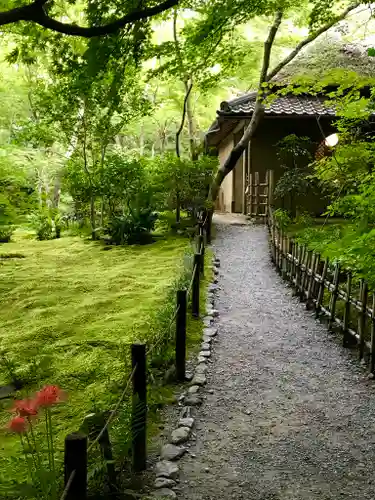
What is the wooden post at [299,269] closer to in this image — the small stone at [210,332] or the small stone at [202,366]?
the small stone at [210,332]

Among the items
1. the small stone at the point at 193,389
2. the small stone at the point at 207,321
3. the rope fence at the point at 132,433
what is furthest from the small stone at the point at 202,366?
the small stone at the point at 207,321

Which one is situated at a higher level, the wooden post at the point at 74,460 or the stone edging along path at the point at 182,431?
the wooden post at the point at 74,460

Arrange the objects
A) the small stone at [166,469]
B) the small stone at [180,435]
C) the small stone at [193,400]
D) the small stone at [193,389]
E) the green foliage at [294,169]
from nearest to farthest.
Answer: the small stone at [166,469], the small stone at [180,435], the small stone at [193,400], the small stone at [193,389], the green foliage at [294,169]

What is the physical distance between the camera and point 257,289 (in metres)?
8.99

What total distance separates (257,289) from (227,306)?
4.10ft

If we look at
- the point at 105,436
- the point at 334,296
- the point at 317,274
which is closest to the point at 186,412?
the point at 105,436

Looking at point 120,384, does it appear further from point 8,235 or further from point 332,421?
point 8,235

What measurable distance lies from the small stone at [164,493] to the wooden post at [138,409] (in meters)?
0.28

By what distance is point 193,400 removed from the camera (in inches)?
184

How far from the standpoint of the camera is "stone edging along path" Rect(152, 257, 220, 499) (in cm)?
334

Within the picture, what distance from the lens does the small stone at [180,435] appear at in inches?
155

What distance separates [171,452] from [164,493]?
0.53 m

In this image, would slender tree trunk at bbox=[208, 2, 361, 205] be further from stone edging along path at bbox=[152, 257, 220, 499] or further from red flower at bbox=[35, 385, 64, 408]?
red flower at bbox=[35, 385, 64, 408]

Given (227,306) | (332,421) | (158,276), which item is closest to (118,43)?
(332,421)
